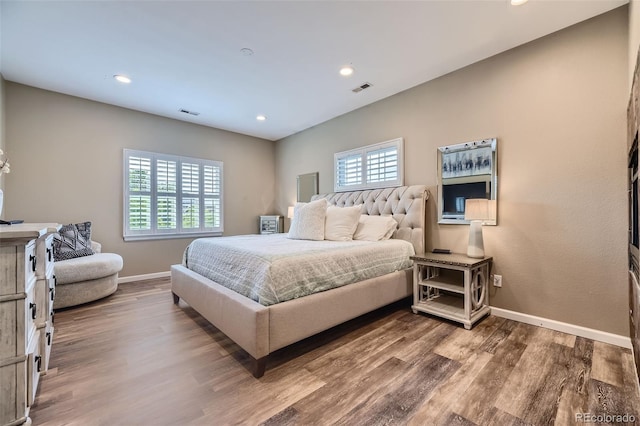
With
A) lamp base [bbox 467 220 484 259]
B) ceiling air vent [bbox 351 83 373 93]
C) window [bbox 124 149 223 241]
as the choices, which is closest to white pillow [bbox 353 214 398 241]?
lamp base [bbox 467 220 484 259]

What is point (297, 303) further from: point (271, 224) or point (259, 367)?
point (271, 224)

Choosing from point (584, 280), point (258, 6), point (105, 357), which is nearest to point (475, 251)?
point (584, 280)

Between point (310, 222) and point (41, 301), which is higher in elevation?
point (310, 222)

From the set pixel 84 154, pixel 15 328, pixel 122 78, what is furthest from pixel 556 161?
pixel 84 154

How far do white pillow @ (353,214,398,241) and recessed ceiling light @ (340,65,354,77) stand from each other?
5.58 feet

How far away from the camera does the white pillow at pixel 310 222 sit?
123 inches

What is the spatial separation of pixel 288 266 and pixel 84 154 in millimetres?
3701

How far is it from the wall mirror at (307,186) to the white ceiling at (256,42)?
153 centimetres

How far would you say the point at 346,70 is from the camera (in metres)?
2.97

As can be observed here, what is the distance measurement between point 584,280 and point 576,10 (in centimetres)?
216

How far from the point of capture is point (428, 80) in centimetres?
319

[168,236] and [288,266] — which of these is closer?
[288,266]

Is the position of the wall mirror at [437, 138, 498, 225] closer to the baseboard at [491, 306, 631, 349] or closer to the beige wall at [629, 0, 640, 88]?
the baseboard at [491, 306, 631, 349]

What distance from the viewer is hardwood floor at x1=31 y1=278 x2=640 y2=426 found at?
1.39 meters
